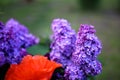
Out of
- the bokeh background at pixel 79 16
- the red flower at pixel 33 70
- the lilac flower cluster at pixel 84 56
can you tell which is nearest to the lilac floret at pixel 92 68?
the lilac flower cluster at pixel 84 56

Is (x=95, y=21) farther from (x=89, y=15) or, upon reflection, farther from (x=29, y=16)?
(x=29, y=16)

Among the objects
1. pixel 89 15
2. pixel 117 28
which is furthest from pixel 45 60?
pixel 89 15

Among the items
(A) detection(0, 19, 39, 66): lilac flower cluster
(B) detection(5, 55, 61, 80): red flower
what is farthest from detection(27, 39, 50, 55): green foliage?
(B) detection(5, 55, 61, 80): red flower

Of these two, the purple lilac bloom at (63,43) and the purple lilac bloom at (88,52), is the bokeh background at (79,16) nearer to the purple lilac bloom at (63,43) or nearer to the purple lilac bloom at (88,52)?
the purple lilac bloom at (63,43)

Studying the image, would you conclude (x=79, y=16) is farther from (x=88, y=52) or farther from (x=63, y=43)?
(x=88, y=52)

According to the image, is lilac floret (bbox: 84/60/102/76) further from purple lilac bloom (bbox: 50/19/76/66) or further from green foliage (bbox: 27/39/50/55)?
green foliage (bbox: 27/39/50/55)
